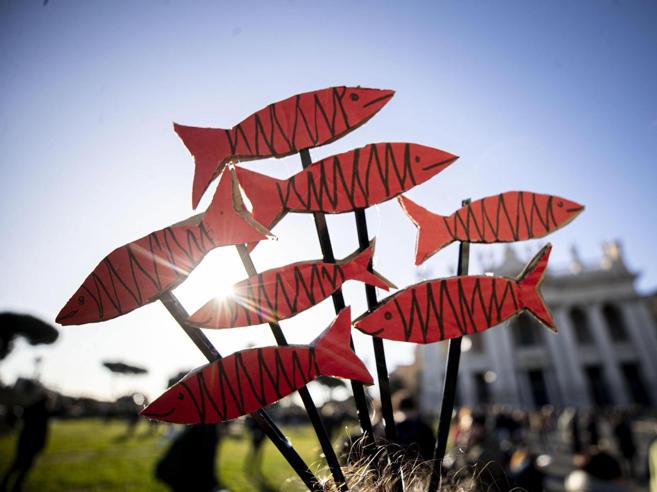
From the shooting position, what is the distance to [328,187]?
1225mm

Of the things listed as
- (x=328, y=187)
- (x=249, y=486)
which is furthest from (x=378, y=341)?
(x=249, y=486)

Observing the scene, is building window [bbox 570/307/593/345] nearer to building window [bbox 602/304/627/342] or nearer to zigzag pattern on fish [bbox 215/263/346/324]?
building window [bbox 602/304/627/342]

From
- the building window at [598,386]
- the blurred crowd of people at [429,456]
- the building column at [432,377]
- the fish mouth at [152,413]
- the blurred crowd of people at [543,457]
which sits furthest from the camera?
the building column at [432,377]

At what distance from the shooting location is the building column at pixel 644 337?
80.6 feet

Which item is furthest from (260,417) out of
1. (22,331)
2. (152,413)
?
(22,331)

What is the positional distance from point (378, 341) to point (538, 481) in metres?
2.66

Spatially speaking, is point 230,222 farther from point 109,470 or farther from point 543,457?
point 109,470

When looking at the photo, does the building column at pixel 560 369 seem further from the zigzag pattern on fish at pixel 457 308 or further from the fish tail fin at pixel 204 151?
the fish tail fin at pixel 204 151

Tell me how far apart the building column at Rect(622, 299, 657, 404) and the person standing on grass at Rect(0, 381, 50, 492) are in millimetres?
32235

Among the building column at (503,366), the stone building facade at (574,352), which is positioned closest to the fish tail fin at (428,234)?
the stone building facade at (574,352)

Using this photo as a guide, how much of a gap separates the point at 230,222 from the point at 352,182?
42cm

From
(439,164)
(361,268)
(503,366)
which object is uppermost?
(439,164)

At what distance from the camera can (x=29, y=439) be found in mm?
5137

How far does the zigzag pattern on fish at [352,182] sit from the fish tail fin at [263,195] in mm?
15
